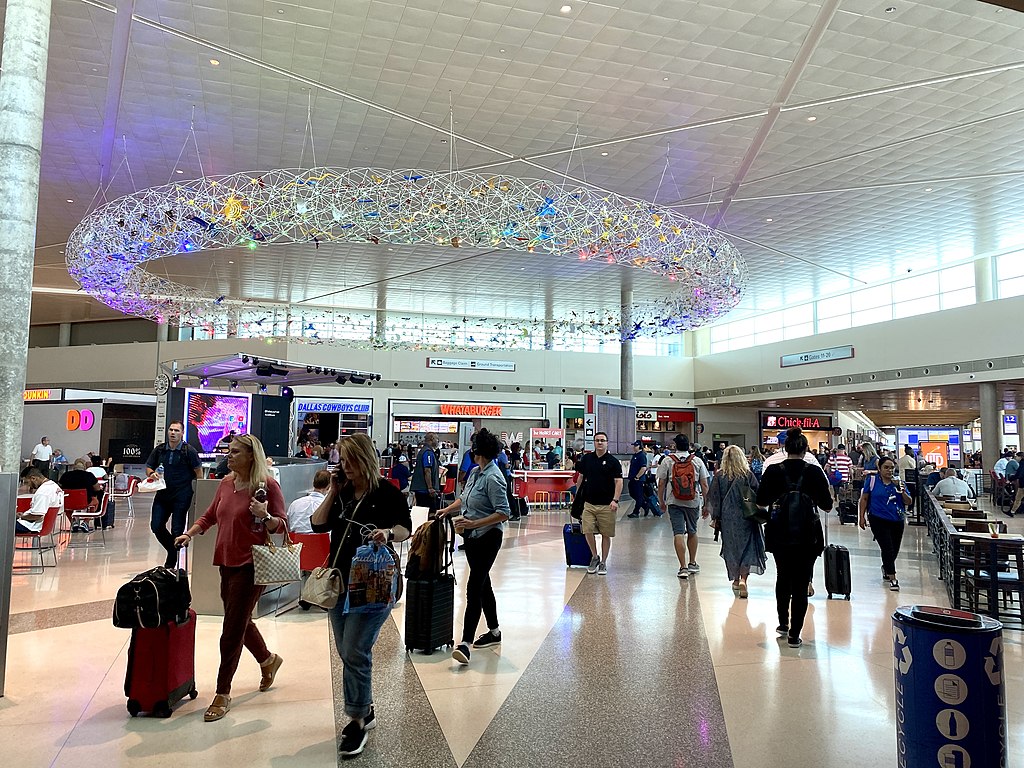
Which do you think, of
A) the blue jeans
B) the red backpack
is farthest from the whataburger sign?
the blue jeans

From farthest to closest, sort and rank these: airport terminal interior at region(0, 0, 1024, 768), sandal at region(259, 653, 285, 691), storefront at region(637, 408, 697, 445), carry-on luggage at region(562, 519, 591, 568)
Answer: storefront at region(637, 408, 697, 445) → carry-on luggage at region(562, 519, 591, 568) → sandal at region(259, 653, 285, 691) → airport terminal interior at region(0, 0, 1024, 768)

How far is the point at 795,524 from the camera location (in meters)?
5.34

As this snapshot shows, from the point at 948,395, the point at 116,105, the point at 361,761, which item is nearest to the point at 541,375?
the point at 948,395

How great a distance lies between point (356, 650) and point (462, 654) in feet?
4.67

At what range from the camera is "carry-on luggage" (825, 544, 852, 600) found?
273 inches

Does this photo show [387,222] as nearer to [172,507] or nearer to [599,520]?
[172,507]

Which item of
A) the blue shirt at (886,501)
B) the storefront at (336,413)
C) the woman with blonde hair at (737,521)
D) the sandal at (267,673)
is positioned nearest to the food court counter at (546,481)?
the blue shirt at (886,501)

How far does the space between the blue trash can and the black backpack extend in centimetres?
234

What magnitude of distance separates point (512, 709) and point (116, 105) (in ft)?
34.7

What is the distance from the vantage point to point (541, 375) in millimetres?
30359

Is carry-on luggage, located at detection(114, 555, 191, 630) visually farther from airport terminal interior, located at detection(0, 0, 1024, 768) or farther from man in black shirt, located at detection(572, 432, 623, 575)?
man in black shirt, located at detection(572, 432, 623, 575)

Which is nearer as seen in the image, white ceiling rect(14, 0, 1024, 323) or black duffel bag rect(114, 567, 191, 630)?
black duffel bag rect(114, 567, 191, 630)

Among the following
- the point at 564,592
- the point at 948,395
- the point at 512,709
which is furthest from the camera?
the point at 948,395

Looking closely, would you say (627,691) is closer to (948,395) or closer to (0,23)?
(0,23)
